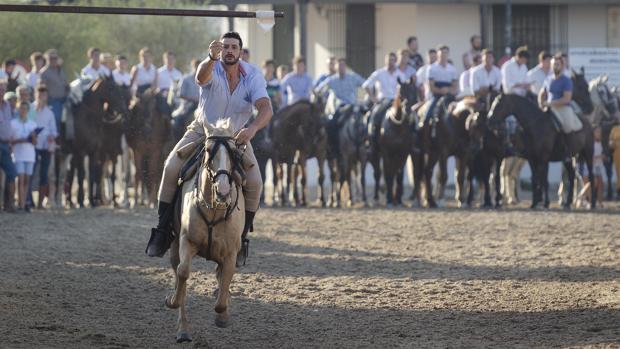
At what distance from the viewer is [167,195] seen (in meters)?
11.1

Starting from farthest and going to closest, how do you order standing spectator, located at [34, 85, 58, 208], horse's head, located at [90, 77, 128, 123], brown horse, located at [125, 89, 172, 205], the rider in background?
the rider in background < brown horse, located at [125, 89, 172, 205] < horse's head, located at [90, 77, 128, 123] < standing spectator, located at [34, 85, 58, 208]

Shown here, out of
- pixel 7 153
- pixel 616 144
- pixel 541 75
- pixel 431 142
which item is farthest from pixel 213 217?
pixel 616 144

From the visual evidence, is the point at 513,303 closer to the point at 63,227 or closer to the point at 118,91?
the point at 63,227

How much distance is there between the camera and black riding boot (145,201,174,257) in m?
11.2

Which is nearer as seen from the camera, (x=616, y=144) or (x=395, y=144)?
(x=395, y=144)

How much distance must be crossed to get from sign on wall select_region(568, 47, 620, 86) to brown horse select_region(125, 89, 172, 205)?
29.2 ft

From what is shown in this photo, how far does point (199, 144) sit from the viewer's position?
10.9 meters

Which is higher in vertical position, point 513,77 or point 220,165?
point 513,77

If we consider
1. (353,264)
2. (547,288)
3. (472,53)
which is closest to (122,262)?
(353,264)

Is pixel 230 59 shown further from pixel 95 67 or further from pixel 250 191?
pixel 95 67

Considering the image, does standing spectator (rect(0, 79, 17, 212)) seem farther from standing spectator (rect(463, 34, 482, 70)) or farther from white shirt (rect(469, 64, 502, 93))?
standing spectator (rect(463, 34, 482, 70))

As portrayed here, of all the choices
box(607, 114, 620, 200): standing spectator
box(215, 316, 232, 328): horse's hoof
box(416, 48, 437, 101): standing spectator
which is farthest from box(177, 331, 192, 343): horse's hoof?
box(607, 114, 620, 200): standing spectator

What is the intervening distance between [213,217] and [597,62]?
18.8 metres

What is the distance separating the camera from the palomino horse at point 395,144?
24.5 m
